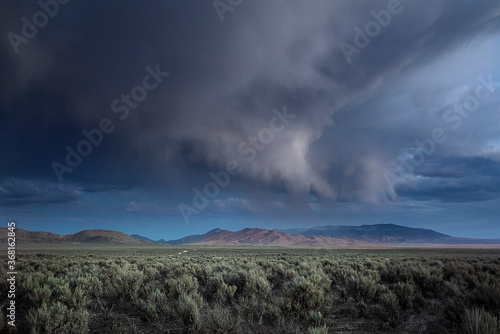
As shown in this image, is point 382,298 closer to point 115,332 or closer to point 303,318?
point 303,318

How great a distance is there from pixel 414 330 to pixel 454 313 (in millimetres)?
1181

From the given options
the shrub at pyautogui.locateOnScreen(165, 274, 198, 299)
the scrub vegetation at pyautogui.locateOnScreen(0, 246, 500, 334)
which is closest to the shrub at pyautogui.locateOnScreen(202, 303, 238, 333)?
the scrub vegetation at pyautogui.locateOnScreen(0, 246, 500, 334)

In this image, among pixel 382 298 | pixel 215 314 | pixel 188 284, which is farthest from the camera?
pixel 188 284

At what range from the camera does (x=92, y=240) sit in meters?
165

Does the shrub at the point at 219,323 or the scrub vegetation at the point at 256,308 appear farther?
the scrub vegetation at the point at 256,308

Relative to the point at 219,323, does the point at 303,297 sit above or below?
above

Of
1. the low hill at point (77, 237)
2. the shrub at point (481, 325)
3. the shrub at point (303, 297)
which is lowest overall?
the low hill at point (77, 237)

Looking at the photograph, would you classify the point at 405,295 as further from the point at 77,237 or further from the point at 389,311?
the point at 77,237

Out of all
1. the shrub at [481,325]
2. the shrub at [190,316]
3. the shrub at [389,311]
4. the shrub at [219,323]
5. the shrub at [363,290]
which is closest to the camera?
the shrub at [481,325]

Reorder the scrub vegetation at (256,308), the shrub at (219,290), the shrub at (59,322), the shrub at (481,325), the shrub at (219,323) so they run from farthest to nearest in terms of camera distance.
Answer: the shrub at (219,290)
the scrub vegetation at (256,308)
the shrub at (219,323)
the shrub at (59,322)
the shrub at (481,325)

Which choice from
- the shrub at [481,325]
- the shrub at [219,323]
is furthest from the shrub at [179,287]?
the shrub at [481,325]

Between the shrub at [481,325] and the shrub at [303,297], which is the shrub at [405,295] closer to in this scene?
the shrub at [303,297]

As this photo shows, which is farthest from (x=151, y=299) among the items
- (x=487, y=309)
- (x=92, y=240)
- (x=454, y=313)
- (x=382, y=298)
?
(x=92, y=240)

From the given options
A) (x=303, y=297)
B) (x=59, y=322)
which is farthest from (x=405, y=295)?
(x=59, y=322)
